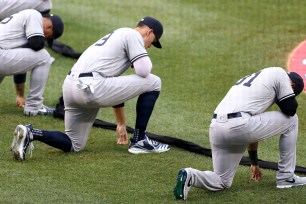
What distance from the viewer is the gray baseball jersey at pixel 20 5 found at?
11445mm

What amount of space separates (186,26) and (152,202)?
7497 millimetres

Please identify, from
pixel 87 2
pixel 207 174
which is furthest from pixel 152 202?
pixel 87 2

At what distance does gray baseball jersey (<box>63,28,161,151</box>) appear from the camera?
26.9 feet

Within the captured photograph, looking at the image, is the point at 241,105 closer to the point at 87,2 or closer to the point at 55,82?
the point at 55,82

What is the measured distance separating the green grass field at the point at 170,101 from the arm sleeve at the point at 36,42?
90 cm

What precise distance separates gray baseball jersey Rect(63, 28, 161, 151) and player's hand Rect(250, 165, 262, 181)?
155cm

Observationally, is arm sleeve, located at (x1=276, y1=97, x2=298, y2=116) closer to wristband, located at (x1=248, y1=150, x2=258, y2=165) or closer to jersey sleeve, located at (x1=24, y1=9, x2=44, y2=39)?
wristband, located at (x1=248, y1=150, x2=258, y2=165)

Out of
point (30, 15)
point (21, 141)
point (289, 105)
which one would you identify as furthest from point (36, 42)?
point (289, 105)

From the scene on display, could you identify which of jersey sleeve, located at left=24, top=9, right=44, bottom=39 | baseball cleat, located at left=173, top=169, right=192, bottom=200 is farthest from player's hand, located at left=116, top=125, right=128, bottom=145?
baseball cleat, located at left=173, top=169, right=192, bottom=200

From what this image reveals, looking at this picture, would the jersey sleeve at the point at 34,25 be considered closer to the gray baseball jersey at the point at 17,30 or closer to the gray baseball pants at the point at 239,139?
the gray baseball jersey at the point at 17,30

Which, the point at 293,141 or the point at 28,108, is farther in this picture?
the point at 28,108

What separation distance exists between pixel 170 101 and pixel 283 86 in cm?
390

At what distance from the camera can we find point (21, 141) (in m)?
8.01

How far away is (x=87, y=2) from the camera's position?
15.8 m
